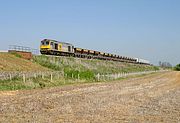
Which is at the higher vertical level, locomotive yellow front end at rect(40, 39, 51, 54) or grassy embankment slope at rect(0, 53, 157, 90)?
locomotive yellow front end at rect(40, 39, 51, 54)

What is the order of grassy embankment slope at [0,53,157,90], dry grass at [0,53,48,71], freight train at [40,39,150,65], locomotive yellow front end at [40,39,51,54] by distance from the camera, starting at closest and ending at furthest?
1. grassy embankment slope at [0,53,157,90]
2. dry grass at [0,53,48,71]
3. locomotive yellow front end at [40,39,51,54]
4. freight train at [40,39,150,65]

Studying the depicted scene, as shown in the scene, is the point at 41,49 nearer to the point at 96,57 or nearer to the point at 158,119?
the point at 96,57

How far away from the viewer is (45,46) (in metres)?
64.3

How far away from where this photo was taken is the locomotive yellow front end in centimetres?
6386

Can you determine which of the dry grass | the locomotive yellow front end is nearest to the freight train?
the locomotive yellow front end

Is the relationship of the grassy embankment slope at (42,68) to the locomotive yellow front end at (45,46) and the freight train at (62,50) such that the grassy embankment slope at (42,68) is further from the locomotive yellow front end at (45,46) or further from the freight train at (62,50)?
the locomotive yellow front end at (45,46)

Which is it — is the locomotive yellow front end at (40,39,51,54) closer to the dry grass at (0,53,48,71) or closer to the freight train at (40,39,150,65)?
the freight train at (40,39,150,65)

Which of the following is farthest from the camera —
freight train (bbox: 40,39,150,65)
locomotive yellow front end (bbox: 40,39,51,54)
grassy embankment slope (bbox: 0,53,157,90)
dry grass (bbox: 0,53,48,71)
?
freight train (bbox: 40,39,150,65)

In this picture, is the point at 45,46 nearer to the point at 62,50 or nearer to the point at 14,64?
the point at 62,50

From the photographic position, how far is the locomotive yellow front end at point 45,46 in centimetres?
6386

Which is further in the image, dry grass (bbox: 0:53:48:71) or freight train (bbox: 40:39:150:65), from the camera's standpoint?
freight train (bbox: 40:39:150:65)

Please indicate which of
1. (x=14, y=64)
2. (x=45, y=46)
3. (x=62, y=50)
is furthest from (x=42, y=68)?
(x=62, y=50)

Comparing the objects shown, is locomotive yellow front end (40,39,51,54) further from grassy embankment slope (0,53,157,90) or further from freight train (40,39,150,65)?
grassy embankment slope (0,53,157,90)

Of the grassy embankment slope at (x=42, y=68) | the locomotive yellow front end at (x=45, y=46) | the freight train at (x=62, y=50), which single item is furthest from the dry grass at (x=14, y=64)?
the freight train at (x=62, y=50)
